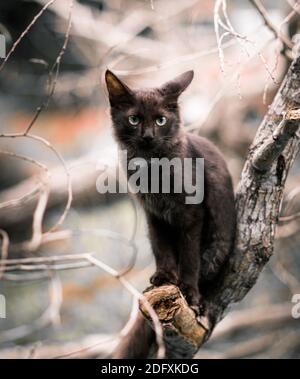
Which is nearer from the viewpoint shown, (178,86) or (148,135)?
(148,135)

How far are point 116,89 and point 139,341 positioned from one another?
60.0 inches

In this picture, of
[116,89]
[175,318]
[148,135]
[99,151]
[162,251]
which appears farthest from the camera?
[99,151]

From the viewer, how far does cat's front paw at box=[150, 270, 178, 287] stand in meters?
3.40

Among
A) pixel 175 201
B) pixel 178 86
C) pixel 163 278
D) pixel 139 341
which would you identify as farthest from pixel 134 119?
pixel 139 341

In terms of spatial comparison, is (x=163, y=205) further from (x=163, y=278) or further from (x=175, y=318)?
(x=175, y=318)

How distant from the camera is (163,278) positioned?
343 centimetres

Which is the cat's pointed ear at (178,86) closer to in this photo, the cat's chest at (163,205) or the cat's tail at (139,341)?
the cat's chest at (163,205)

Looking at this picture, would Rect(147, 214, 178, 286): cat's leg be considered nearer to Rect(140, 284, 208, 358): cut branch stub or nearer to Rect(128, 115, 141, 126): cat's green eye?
Rect(140, 284, 208, 358): cut branch stub

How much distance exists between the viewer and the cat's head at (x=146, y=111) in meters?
3.30

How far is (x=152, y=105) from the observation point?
3.33 meters

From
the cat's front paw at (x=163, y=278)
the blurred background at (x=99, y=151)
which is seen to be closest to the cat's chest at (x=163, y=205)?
the cat's front paw at (x=163, y=278)

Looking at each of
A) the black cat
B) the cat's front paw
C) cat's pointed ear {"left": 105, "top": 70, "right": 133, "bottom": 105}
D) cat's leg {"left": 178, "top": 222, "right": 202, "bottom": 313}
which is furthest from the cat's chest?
cat's pointed ear {"left": 105, "top": 70, "right": 133, "bottom": 105}

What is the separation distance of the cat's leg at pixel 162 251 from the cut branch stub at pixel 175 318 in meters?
0.26
